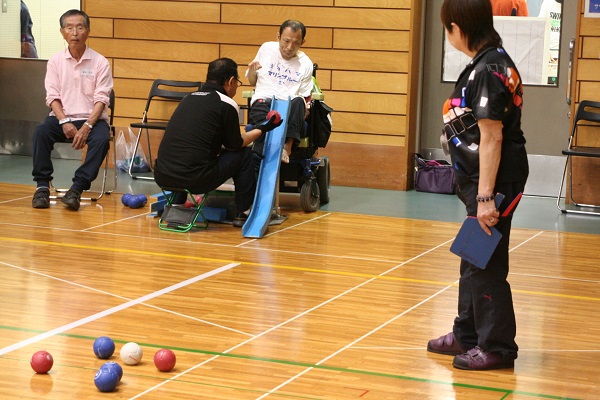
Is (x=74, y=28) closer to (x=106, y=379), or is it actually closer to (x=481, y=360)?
(x=106, y=379)

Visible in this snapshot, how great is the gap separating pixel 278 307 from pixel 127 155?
15.8 feet

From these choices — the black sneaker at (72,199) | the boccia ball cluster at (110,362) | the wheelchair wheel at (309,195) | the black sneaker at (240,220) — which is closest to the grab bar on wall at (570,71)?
the wheelchair wheel at (309,195)

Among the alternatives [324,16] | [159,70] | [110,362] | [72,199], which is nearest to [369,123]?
[324,16]

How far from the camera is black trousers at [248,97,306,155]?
22.3 ft

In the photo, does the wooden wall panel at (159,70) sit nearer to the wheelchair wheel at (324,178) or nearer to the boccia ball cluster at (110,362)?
the wheelchair wheel at (324,178)

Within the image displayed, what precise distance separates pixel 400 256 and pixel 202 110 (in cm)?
157

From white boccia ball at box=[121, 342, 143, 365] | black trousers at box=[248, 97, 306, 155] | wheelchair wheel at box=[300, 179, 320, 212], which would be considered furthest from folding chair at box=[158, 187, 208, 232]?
white boccia ball at box=[121, 342, 143, 365]

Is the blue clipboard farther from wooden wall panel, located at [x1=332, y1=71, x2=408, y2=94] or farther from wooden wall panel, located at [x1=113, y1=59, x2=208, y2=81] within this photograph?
wooden wall panel, located at [x1=113, y1=59, x2=208, y2=81]

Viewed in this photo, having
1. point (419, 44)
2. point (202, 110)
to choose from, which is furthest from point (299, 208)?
point (419, 44)

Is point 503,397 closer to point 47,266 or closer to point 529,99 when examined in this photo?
point 47,266

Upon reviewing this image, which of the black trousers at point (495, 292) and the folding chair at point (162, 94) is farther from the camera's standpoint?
the folding chair at point (162, 94)

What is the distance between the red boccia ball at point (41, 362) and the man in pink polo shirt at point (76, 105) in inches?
148

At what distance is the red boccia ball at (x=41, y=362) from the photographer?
3.52m

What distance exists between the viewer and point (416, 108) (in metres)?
8.73
